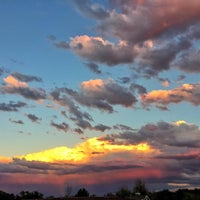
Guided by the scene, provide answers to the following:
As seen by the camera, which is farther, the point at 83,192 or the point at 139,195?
the point at 83,192

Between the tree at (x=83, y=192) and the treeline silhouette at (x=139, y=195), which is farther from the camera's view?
the tree at (x=83, y=192)

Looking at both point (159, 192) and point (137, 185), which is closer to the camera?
point (159, 192)

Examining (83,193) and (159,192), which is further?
(83,193)

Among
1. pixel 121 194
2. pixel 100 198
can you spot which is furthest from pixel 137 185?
pixel 100 198

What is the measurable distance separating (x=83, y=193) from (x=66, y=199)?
66512mm

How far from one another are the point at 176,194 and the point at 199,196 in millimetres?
7479

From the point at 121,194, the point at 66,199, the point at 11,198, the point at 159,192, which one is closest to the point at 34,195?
the point at 11,198

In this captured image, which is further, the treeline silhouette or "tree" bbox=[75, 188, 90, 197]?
"tree" bbox=[75, 188, 90, 197]

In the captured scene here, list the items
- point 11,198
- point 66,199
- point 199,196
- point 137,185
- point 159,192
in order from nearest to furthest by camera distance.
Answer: point 66,199, point 199,196, point 159,192, point 11,198, point 137,185

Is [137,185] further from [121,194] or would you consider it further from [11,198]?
[11,198]

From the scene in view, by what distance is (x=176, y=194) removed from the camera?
124 m

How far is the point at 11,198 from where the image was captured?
459 ft

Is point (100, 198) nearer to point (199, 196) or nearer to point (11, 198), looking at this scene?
point (199, 196)

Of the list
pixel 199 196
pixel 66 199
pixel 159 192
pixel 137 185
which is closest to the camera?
pixel 66 199
